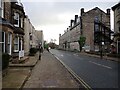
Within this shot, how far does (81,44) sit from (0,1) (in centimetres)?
5867

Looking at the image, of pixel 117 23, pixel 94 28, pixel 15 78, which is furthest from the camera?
pixel 94 28

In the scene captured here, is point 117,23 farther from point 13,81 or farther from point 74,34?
point 74,34

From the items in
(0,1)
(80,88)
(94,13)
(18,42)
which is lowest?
(80,88)

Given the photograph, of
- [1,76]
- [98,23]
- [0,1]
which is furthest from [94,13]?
[1,76]

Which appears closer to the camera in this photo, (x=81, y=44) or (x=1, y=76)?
(x=1, y=76)

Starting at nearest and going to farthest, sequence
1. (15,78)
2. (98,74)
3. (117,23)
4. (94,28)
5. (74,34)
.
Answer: (15,78) < (98,74) < (117,23) < (94,28) < (74,34)

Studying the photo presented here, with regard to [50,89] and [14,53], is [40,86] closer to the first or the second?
[50,89]

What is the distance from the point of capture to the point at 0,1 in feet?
67.6

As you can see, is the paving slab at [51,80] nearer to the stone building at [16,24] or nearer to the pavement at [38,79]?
the pavement at [38,79]

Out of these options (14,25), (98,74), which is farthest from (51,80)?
(14,25)

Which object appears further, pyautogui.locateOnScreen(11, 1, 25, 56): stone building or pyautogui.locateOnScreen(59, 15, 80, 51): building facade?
pyautogui.locateOnScreen(59, 15, 80, 51): building facade

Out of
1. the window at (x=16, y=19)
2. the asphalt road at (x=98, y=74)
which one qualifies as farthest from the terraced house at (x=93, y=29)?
the asphalt road at (x=98, y=74)

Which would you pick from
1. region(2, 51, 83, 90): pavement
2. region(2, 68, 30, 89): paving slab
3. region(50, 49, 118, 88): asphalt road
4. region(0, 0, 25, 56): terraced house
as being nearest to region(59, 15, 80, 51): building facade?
region(0, 0, 25, 56): terraced house

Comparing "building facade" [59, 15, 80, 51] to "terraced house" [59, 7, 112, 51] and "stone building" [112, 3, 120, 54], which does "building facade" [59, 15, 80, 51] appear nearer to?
"terraced house" [59, 7, 112, 51]
